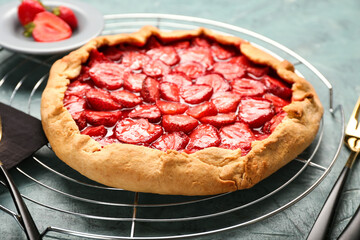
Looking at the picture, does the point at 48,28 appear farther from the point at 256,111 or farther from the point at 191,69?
the point at 256,111

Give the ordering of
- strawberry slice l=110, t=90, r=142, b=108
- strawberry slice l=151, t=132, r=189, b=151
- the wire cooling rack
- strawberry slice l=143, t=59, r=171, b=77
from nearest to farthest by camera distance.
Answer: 1. the wire cooling rack
2. strawberry slice l=151, t=132, r=189, b=151
3. strawberry slice l=110, t=90, r=142, b=108
4. strawberry slice l=143, t=59, r=171, b=77

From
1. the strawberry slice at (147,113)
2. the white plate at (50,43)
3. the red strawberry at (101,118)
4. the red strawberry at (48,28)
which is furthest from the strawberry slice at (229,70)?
the red strawberry at (48,28)

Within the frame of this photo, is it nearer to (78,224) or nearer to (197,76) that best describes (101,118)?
(78,224)

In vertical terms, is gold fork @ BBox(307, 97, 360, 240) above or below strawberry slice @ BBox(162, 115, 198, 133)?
above

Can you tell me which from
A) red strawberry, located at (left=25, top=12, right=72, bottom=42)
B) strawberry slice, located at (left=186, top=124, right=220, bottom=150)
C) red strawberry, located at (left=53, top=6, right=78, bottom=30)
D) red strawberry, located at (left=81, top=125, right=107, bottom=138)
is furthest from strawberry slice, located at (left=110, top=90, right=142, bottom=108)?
red strawberry, located at (left=53, top=6, right=78, bottom=30)

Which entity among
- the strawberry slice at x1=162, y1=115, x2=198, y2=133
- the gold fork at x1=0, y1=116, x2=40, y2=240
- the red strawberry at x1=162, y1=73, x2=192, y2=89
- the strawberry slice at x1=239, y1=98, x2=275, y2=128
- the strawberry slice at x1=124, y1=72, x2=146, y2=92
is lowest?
the gold fork at x1=0, y1=116, x2=40, y2=240

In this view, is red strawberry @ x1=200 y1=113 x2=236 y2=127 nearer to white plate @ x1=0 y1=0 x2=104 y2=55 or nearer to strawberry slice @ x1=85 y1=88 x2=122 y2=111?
strawberry slice @ x1=85 y1=88 x2=122 y2=111

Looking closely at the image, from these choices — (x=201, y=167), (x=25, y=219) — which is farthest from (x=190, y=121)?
(x=25, y=219)

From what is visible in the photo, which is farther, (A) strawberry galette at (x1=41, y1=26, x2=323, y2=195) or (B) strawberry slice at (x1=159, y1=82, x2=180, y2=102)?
(B) strawberry slice at (x1=159, y1=82, x2=180, y2=102)
